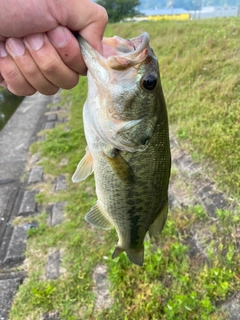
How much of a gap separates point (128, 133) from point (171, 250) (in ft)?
6.10

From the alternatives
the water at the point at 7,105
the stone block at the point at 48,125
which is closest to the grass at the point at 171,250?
the stone block at the point at 48,125

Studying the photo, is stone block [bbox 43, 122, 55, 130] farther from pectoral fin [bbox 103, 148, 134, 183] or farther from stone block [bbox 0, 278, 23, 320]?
pectoral fin [bbox 103, 148, 134, 183]

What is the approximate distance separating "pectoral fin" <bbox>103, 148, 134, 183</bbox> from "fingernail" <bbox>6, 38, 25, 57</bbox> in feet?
2.02

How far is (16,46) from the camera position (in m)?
1.49

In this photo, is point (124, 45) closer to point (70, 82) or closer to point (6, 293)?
point (70, 82)

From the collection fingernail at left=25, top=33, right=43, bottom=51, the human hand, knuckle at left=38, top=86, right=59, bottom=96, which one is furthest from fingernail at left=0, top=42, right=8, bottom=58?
knuckle at left=38, top=86, right=59, bottom=96

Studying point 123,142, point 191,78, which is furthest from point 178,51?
point 123,142

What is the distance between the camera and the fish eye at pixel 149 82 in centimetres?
155

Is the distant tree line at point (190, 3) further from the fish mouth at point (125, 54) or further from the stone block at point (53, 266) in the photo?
the fish mouth at point (125, 54)

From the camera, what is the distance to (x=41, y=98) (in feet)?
36.6

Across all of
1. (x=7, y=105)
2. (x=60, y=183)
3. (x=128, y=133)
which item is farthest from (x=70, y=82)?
(x=7, y=105)

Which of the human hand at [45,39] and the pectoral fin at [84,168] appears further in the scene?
the pectoral fin at [84,168]

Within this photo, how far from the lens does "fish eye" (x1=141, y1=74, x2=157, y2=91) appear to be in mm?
1547

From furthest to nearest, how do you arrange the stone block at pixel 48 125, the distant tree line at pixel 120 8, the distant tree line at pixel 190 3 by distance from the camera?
the distant tree line at pixel 120 8
the distant tree line at pixel 190 3
the stone block at pixel 48 125
